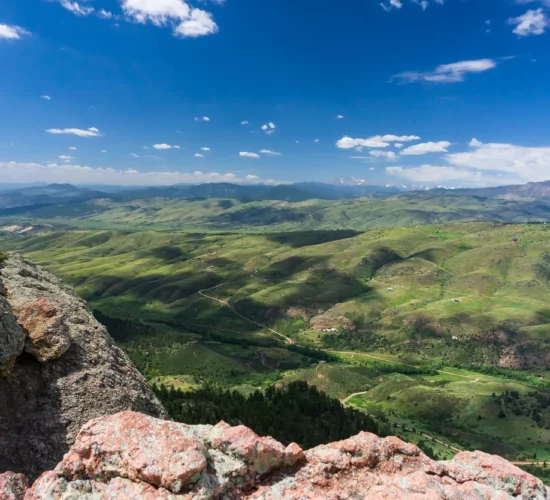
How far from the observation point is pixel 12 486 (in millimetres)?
16578

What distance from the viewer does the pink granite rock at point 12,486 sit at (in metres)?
16.0

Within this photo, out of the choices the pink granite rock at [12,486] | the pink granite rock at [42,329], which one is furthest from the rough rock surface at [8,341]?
the pink granite rock at [12,486]

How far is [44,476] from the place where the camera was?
15922 millimetres

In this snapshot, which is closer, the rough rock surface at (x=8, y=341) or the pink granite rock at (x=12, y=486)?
the pink granite rock at (x=12, y=486)

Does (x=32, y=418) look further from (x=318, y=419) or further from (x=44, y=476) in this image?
(x=318, y=419)

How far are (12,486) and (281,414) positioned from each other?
4366 inches

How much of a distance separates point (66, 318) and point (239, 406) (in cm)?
9114

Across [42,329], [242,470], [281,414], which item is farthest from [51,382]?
[281,414]

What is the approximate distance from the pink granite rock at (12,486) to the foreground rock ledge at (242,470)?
46 mm

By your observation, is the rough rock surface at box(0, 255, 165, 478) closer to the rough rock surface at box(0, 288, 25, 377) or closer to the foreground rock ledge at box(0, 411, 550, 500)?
the rough rock surface at box(0, 288, 25, 377)

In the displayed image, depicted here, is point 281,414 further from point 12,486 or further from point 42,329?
point 12,486

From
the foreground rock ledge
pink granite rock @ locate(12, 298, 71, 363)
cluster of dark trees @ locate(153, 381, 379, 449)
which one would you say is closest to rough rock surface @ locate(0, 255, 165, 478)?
pink granite rock @ locate(12, 298, 71, 363)

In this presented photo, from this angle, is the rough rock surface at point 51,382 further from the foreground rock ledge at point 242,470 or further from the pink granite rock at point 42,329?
the foreground rock ledge at point 242,470

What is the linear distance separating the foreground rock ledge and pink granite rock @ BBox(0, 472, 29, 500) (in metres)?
0.05
